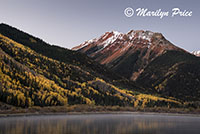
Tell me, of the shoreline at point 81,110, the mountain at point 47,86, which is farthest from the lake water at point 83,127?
the mountain at point 47,86

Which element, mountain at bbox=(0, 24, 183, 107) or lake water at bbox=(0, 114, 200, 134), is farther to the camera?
mountain at bbox=(0, 24, 183, 107)

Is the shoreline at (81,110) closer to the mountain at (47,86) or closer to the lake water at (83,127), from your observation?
the mountain at (47,86)

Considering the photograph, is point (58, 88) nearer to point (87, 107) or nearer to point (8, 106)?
point (87, 107)

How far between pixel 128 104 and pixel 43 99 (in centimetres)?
6051

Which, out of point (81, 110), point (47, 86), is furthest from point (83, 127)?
point (81, 110)

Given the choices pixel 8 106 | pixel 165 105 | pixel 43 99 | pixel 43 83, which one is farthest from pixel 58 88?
pixel 165 105

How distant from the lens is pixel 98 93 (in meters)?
143

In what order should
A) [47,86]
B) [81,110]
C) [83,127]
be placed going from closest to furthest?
1. [83,127]
2. [47,86]
3. [81,110]

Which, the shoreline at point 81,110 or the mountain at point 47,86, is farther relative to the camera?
the mountain at point 47,86

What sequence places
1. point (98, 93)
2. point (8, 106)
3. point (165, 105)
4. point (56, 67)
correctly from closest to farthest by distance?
point (8, 106), point (98, 93), point (56, 67), point (165, 105)

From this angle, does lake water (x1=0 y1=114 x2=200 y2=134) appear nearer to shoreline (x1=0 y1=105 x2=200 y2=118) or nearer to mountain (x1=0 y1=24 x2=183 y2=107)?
shoreline (x1=0 y1=105 x2=200 y2=118)

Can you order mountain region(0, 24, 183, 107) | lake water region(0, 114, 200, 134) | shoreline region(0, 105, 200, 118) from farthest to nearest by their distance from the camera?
mountain region(0, 24, 183, 107) < shoreline region(0, 105, 200, 118) < lake water region(0, 114, 200, 134)

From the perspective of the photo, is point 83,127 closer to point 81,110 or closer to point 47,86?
point 47,86

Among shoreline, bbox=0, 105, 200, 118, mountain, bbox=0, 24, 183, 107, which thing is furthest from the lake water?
mountain, bbox=0, 24, 183, 107
